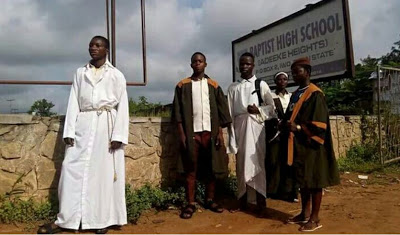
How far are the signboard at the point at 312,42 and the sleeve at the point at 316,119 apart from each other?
214cm

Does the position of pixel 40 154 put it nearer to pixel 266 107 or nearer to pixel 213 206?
pixel 213 206

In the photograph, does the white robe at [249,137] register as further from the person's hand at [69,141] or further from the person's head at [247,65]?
the person's hand at [69,141]

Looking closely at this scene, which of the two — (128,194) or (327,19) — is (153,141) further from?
(327,19)

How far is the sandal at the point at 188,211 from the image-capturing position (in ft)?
13.1

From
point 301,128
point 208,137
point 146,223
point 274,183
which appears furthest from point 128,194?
point 301,128

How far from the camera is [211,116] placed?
4.11 m

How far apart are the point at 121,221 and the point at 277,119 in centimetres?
190

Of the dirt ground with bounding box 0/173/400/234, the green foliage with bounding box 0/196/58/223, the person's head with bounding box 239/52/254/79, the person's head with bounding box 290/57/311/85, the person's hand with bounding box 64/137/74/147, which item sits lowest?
the dirt ground with bounding box 0/173/400/234

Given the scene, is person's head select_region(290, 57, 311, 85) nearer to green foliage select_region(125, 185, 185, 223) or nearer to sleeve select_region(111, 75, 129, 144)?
sleeve select_region(111, 75, 129, 144)

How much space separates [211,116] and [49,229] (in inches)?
75.9

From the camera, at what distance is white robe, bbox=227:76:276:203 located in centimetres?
412

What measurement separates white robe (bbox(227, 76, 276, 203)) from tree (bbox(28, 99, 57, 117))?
2007 mm

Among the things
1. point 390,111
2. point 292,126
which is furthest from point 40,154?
point 390,111

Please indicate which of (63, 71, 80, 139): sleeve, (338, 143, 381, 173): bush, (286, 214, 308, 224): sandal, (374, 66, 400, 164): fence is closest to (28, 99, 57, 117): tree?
(63, 71, 80, 139): sleeve
